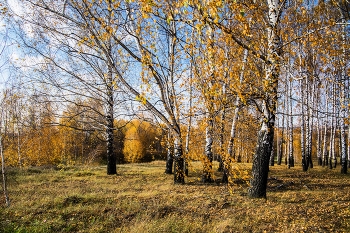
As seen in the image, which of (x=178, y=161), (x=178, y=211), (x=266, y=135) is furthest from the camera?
(x=178, y=161)

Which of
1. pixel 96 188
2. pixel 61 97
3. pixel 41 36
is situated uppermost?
pixel 41 36

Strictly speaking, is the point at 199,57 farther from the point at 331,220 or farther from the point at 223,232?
the point at 331,220

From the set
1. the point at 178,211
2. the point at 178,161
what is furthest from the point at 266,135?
the point at 178,161

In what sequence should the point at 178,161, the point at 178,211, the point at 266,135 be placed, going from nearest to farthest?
the point at 178,211, the point at 266,135, the point at 178,161

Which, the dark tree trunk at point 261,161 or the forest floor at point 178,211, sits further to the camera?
the dark tree trunk at point 261,161

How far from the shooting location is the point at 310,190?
30.9ft

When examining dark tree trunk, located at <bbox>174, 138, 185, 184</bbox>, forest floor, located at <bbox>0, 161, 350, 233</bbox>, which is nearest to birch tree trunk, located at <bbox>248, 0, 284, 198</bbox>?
forest floor, located at <bbox>0, 161, 350, 233</bbox>

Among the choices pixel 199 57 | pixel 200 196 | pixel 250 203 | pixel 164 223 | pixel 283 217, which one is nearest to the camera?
pixel 164 223

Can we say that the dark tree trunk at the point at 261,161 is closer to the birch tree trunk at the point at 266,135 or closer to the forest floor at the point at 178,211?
the birch tree trunk at the point at 266,135

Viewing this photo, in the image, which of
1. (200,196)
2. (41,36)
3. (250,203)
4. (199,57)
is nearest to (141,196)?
(200,196)

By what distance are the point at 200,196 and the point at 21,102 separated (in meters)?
10.6

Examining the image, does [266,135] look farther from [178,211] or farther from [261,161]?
[178,211]

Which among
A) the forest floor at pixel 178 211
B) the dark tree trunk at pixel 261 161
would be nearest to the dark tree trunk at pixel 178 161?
the forest floor at pixel 178 211

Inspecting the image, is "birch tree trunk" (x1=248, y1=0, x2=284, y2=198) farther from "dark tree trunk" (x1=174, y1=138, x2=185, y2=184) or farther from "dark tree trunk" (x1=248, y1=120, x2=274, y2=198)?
"dark tree trunk" (x1=174, y1=138, x2=185, y2=184)
